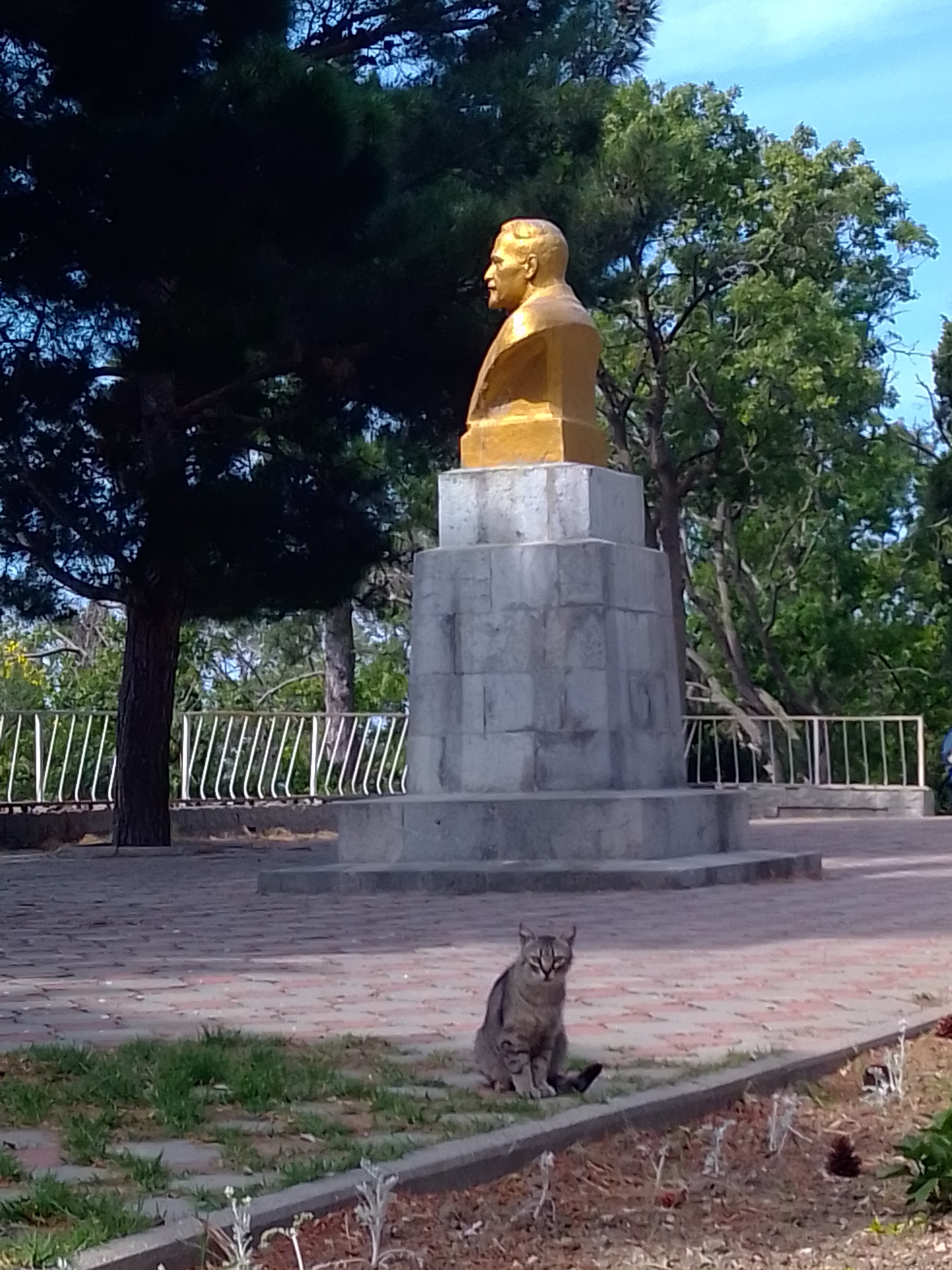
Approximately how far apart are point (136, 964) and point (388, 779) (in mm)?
14783

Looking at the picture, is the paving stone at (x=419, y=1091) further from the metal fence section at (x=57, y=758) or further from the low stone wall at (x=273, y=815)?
the metal fence section at (x=57, y=758)

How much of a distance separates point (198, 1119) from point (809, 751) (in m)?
22.3

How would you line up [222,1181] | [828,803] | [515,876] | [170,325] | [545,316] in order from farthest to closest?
[828,803] → [170,325] → [545,316] → [515,876] → [222,1181]

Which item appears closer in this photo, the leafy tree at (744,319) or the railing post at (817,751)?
the railing post at (817,751)

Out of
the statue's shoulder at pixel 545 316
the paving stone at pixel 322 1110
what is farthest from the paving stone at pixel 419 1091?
the statue's shoulder at pixel 545 316

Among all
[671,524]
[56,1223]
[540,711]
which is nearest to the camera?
[56,1223]

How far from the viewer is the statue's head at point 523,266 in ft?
46.8

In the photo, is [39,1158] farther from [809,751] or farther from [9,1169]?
[809,751]

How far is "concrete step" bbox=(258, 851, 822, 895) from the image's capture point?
11820mm

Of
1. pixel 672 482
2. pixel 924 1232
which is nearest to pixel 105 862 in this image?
pixel 924 1232

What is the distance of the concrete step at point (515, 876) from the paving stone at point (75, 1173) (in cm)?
776

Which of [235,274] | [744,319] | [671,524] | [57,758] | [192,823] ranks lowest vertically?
[192,823]

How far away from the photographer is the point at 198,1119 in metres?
4.67

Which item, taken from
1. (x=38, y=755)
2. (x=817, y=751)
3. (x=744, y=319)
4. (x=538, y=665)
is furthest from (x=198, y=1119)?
(x=744, y=319)
